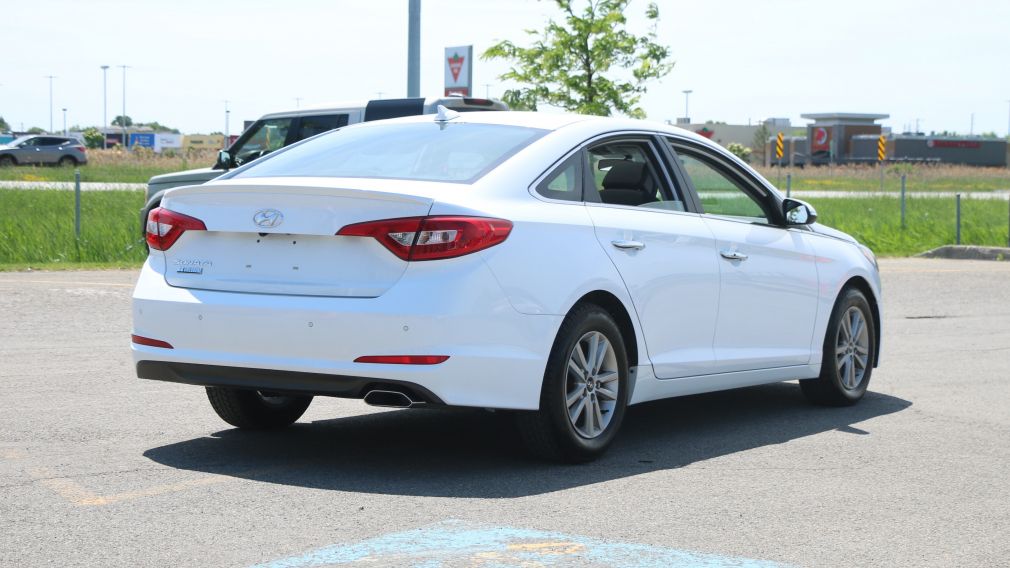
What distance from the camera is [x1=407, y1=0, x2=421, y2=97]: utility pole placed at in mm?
19375

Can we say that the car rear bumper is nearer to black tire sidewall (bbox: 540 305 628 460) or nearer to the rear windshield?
black tire sidewall (bbox: 540 305 628 460)

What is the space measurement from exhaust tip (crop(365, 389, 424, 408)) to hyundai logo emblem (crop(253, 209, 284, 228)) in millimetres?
830

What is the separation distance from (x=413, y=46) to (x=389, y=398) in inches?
560

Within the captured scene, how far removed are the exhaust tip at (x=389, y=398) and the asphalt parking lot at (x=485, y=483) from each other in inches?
13.2

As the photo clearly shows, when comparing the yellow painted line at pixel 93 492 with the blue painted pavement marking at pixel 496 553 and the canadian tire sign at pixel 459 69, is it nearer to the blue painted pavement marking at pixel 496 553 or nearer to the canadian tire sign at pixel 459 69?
the blue painted pavement marking at pixel 496 553

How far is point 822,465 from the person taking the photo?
6469 millimetres

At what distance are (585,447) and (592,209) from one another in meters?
1.09

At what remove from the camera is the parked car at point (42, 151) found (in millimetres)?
55600

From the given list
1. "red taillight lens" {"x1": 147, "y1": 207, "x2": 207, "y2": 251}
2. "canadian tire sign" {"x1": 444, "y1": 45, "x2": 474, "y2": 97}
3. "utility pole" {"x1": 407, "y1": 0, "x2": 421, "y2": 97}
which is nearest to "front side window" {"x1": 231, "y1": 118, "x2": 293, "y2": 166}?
"utility pole" {"x1": 407, "y1": 0, "x2": 421, "y2": 97}

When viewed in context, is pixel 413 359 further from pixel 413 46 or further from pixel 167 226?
pixel 413 46

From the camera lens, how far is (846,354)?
8492 millimetres

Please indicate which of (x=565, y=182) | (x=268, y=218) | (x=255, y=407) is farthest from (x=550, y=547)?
(x=255, y=407)

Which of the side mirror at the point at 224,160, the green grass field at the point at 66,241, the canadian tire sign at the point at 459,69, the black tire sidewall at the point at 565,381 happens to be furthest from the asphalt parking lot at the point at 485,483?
the canadian tire sign at the point at 459,69

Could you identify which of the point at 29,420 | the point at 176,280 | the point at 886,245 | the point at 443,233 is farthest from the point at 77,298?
the point at 886,245
